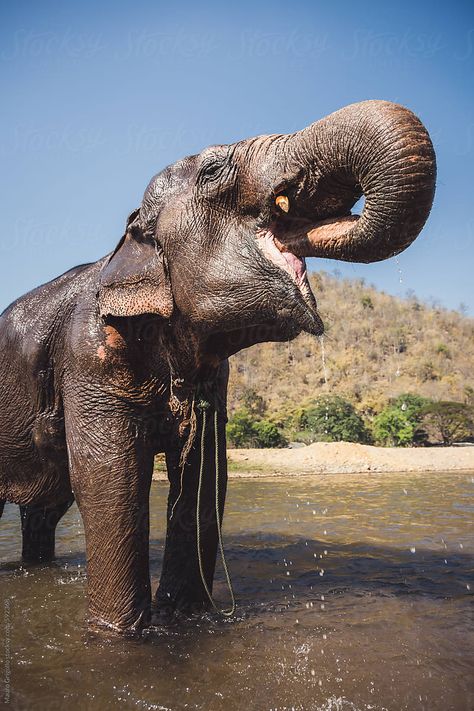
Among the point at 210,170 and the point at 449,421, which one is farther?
the point at 449,421

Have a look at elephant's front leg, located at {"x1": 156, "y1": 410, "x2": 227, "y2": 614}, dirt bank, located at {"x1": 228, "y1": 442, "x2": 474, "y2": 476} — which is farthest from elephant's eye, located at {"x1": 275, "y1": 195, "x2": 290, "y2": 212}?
dirt bank, located at {"x1": 228, "y1": 442, "x2": 474, "y2": 476}

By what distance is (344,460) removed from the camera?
19000 mm

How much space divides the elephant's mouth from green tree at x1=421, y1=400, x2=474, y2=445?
23472mm

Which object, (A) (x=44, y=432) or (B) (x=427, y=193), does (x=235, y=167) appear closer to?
(B) (x=427, y=193)

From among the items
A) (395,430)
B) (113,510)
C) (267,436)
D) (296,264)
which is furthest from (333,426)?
(296,264)

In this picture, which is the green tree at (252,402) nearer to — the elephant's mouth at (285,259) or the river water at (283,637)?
the river water at (283,637)

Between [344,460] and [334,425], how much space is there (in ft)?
19.8

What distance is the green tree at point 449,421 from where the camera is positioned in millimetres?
24812

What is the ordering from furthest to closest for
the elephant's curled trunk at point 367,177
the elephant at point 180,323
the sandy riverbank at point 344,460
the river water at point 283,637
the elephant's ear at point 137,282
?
the sandy riverbank at point 344,460
the elephant's ear at point 137,282
the river water at point 283,637
the elephant at point 180,323
the elephant's curled trunk at point 367,177

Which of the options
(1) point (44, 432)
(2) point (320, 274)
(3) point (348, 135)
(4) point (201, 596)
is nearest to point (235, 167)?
(3) point (348, 135)

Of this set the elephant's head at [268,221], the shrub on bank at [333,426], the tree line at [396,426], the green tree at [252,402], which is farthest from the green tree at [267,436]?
the elephant's head at [268,221]

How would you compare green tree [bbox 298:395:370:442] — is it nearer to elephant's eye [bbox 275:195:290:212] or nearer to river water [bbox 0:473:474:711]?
river water [bbox 0:473:474:711]

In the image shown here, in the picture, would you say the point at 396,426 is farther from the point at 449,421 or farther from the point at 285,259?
the point at 285,259

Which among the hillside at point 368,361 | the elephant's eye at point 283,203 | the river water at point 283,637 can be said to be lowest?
the river water at point 283,637
